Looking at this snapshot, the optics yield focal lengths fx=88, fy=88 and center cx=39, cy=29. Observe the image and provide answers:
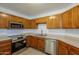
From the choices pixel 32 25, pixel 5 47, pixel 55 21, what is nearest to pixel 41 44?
pixel 55 21

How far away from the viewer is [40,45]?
2777 millimetres

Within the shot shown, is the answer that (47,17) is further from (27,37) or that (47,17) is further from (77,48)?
(77,48)

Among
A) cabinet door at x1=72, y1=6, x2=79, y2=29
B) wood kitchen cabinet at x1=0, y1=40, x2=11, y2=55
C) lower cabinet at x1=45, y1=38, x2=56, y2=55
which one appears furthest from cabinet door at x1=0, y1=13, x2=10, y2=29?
cabinet door at x1=72, y1=6, x2=79, y2=29

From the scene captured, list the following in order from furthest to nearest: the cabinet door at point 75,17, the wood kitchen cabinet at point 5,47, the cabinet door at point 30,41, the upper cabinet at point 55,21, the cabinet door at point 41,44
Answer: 1. the cabinet door at point 30,41
2. the cabinet door at point 41,44
3. the upper cabinet at point 55,21
4. the wood kitchen cabinet at point 5,47
5. the cabinet door at point 75,17

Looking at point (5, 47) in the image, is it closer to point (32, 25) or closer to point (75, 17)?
point (75, 17)

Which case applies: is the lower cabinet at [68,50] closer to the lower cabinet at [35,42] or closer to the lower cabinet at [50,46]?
the lower cabinet at [50,46]

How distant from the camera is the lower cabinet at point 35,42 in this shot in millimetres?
2686

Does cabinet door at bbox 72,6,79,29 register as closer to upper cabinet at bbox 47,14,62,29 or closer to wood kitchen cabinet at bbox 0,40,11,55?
upper cabinet at bbox 47,14,62,29

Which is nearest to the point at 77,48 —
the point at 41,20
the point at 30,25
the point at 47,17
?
the point at 47,17

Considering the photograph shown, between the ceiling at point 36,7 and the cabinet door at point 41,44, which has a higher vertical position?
the ceiling at point 36,7

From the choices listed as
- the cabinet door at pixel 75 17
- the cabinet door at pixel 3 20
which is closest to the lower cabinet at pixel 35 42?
the cabinet door at pixel 3 20

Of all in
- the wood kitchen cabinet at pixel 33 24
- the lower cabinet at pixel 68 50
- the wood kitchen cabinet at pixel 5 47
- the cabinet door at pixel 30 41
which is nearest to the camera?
the lower cabinet at pixel 68 50

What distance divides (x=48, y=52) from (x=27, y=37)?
3.59 feet

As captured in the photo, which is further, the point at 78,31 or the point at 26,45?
the point at 26,45
